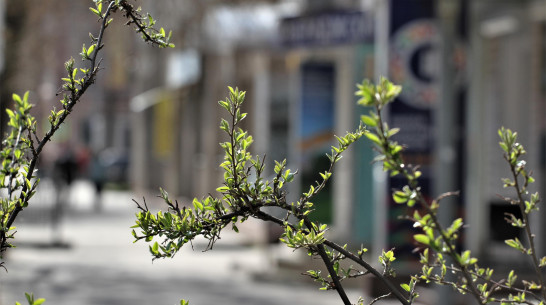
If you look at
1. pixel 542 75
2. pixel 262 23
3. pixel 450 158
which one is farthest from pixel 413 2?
pixel 262 23

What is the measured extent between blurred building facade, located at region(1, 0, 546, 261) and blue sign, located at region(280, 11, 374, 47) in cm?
1

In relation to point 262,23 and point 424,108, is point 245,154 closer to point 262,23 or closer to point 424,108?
point 424,108

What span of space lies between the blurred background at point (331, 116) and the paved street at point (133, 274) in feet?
0.11

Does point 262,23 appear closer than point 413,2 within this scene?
No

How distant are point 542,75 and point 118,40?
37.4ft

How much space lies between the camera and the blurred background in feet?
38.9

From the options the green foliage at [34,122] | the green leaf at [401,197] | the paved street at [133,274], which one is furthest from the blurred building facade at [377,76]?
the green leaf at [401,197]

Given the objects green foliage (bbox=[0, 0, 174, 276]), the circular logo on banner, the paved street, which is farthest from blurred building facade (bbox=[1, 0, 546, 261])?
green foliage (bbox=[0, 0, 174, 276])

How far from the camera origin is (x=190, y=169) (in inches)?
1264

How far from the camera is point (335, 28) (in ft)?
42.8

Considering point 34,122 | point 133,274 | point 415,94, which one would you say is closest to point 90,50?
point 34,122

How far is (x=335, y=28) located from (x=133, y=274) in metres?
4.17

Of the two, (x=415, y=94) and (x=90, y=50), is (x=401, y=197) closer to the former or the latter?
(x=90, y=50)

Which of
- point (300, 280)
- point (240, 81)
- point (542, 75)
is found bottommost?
point (300, 280)
